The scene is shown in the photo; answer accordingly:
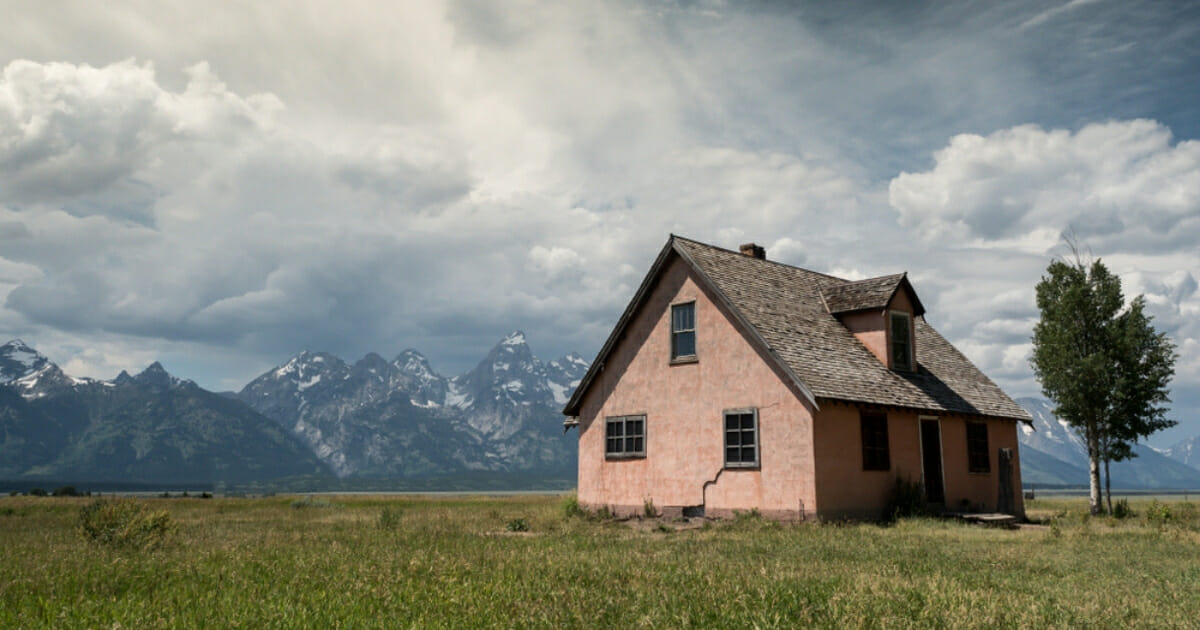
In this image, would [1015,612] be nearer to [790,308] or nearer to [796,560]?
[796,560]

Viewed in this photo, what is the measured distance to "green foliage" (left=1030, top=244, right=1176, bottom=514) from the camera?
103 feet

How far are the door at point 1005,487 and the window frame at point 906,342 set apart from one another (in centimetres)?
475

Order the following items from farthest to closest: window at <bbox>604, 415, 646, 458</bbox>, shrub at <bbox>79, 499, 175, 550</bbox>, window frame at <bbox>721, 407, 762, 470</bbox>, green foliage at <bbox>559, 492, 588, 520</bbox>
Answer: green foliage at <bbox>559, 492, 588, 520</bbox> < window at <bbox>604, 415, 646, 458</bbox> < window frame at <bbox>721, 407, 762, 470</bbox> < shrub at <bbox>79, 499, 175, 550</bbox>

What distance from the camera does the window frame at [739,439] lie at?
22828 millimetres

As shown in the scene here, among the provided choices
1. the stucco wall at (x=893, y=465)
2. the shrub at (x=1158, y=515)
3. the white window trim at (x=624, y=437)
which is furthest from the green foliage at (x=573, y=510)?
the shrub at (x=1158, y=515)

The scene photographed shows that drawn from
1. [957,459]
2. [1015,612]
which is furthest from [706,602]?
[957,459]

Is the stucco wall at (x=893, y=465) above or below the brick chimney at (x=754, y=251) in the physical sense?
below

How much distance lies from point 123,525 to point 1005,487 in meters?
25.6

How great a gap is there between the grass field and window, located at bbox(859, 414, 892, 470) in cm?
717

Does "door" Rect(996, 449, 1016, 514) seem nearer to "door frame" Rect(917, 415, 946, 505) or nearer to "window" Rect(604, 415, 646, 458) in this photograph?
"door frame" Rect(917, 415, 946, 505)

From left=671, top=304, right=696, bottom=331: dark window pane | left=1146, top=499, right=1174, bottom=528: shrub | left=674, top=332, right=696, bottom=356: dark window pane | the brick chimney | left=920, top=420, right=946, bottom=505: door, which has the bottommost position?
left=1146, top=499, right=1174, bottom=528: shrub

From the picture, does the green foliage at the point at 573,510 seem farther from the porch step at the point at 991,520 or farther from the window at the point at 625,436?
the porch step at the point at 991,520

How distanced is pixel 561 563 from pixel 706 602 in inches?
146

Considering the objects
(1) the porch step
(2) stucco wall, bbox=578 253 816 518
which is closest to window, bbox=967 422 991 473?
(1) the porch step
